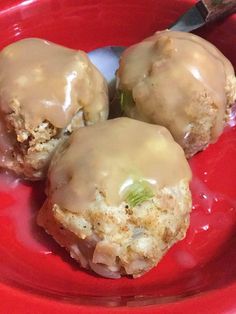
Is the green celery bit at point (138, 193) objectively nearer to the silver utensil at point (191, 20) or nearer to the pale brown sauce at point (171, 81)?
the pale brown sauce at point (171, 81)

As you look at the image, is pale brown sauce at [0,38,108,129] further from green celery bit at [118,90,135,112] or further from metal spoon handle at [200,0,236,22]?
metal spoon handle at [200,0,236,22]

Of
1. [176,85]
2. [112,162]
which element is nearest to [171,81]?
[176,85]

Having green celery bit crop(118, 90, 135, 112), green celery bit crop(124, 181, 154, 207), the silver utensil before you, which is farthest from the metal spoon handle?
green celery bit crop(124, 181, 154, 207)

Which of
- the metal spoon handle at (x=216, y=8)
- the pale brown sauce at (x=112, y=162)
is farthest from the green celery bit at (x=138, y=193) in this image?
the metal spoon handle at (x=216, y=8)

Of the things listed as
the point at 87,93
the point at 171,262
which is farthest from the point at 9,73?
the point at 171,262

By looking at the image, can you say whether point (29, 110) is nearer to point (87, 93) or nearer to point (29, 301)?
point (87, 93)

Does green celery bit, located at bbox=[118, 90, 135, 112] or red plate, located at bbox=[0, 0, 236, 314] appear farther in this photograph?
green celery bit, located at bbox=[118, 90, 135, 112]
